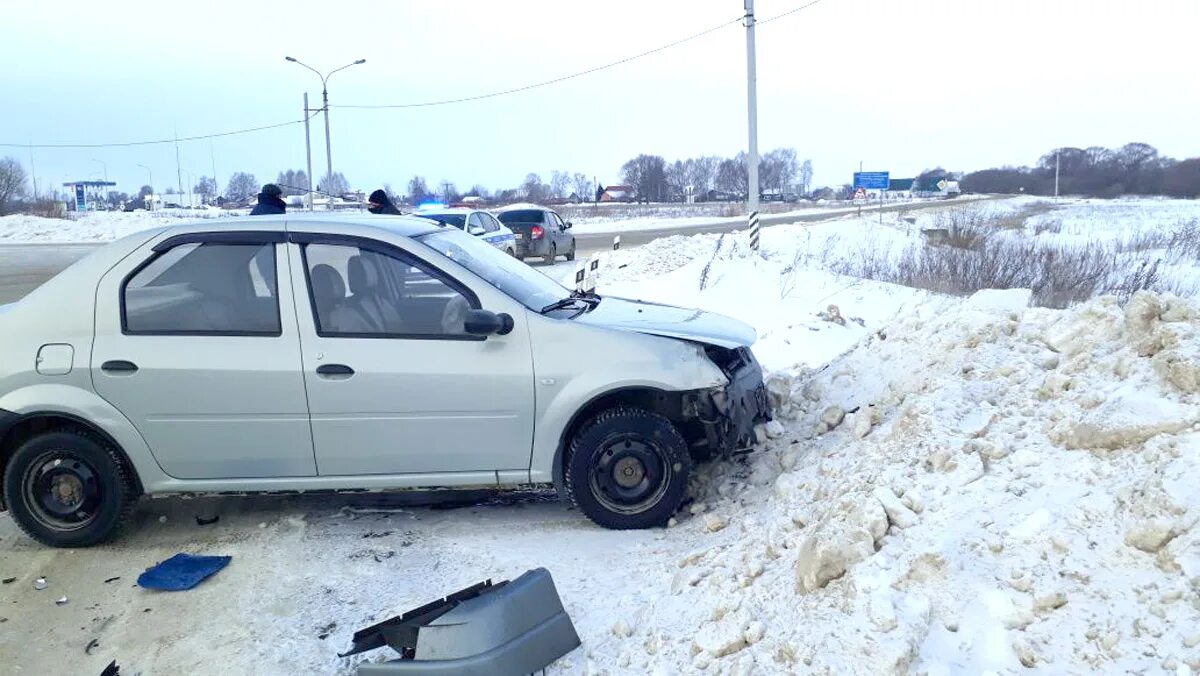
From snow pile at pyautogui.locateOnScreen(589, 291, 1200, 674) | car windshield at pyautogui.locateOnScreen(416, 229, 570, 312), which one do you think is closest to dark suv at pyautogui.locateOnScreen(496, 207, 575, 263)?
car windshield at pyautogui.locateOnScreen(416, 229, 570, 312)

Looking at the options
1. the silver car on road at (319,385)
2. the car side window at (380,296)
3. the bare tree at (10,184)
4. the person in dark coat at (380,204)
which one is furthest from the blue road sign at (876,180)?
the bare tree at (10,184)

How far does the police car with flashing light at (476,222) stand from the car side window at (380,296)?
47.9ft

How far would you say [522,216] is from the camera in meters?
26.3

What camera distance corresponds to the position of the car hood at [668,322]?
502cm

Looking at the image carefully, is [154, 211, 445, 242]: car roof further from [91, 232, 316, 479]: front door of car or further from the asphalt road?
the asphalt road

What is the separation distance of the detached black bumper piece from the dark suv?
21819 mm

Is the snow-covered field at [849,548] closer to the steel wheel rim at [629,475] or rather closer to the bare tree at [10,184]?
the steel wheel rim at [629,475]

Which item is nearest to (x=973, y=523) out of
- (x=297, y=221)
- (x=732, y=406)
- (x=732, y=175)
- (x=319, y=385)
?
(x=732, y=406)

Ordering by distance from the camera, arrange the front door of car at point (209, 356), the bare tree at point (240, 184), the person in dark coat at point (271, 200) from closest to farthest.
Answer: the front door of car at point (209, 356) → the person in dark coat at point (271, 200) → the bare tree at point (240, 184)

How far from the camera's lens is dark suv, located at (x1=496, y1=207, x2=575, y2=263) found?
25734mm

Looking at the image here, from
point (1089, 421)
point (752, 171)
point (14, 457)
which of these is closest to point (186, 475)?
point (14, 457)

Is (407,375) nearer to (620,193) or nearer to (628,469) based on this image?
(628,469)

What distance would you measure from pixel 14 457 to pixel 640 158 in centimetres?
10705

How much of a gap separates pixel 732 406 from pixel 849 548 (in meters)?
1.57
